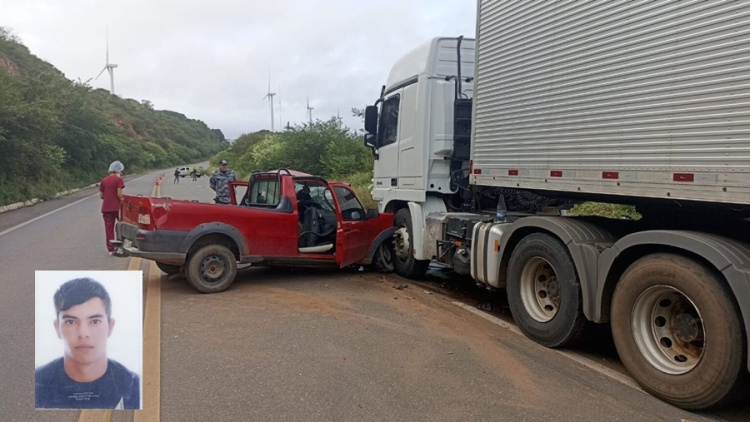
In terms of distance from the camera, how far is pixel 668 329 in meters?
3.98

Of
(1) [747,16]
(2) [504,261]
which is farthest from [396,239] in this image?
(1) [747,16]

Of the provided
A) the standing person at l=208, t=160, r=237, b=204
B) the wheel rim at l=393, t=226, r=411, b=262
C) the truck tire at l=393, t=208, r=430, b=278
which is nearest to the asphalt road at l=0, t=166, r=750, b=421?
the truck tire at l=393, t=208, r=430, b=278

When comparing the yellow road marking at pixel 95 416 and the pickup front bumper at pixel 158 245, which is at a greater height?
the pickup front bumper at pixel 158 245

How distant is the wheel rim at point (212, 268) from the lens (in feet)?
22.3

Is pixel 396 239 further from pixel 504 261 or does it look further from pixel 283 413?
pixel 283 413

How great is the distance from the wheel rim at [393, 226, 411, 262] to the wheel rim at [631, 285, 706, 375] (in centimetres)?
417

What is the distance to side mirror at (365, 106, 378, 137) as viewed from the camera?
8.68 metres

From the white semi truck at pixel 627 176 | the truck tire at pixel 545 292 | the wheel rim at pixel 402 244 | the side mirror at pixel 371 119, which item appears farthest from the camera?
the side mirror at pixel 371 119

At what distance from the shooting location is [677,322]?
12.8ft

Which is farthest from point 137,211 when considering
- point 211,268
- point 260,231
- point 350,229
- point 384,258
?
point 384,258

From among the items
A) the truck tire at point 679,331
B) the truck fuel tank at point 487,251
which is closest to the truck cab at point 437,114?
the truck fuel tank at point 487,251

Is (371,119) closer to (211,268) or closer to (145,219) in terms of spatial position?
(211,268)

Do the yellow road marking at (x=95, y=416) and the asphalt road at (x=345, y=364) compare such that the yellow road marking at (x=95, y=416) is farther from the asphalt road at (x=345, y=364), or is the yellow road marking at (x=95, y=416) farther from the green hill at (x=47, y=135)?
the green hill at (x=47, y=135)

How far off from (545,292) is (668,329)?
1.43m
